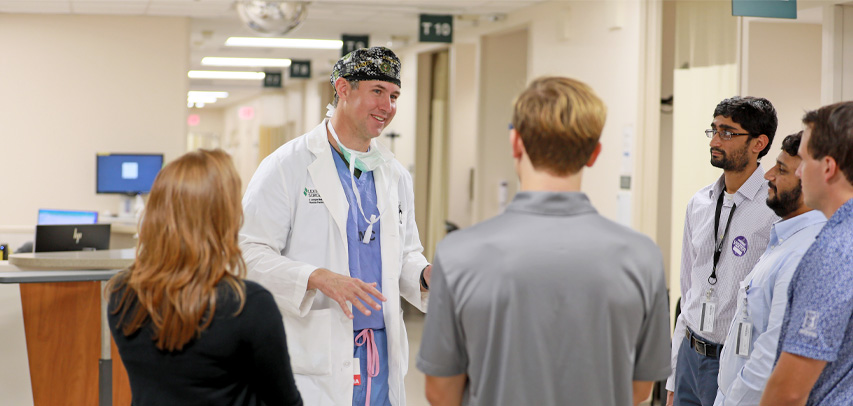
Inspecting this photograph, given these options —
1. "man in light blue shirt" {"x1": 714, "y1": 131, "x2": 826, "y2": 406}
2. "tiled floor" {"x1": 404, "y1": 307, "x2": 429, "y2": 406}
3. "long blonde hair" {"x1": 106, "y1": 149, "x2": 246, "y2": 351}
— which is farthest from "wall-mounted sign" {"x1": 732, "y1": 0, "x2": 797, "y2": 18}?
"long blonde hair" {"x1": 106, "y1": 149, "x2": 246, "y2": 351}

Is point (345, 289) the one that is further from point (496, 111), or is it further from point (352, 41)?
point (352, 41)

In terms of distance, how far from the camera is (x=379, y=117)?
8.54 feet

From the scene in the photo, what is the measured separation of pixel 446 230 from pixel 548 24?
8.82 feet

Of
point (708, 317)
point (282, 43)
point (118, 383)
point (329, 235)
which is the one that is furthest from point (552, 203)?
point (282, 43)

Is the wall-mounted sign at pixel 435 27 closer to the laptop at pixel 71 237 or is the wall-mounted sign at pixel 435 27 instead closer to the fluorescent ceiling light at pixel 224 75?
the laptop at pixel 71 237

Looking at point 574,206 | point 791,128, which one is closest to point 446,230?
point 791,128

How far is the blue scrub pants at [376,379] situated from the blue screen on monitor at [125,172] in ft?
20.6

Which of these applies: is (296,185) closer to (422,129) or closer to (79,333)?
(79,333)

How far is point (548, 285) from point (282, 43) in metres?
9.62

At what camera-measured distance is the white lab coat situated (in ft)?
7.83

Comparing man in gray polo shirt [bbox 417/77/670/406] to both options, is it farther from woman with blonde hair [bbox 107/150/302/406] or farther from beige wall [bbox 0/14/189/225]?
beige wall [bbox 0/14/189/225]

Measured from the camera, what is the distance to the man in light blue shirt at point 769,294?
2086mm

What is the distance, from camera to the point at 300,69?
40.9 ft

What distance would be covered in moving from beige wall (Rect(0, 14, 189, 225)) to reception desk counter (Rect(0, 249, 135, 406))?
519cm
